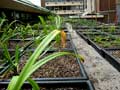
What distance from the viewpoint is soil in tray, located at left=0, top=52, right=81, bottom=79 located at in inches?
80.1

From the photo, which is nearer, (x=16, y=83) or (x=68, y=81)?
(x=16, y=83)

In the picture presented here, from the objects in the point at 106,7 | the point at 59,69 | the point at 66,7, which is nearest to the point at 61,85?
the point at 59,69

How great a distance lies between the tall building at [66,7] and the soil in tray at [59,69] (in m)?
48.4

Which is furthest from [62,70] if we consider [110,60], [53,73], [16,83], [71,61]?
[16,83]

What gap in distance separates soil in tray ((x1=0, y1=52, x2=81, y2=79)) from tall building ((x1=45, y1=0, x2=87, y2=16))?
4845cm

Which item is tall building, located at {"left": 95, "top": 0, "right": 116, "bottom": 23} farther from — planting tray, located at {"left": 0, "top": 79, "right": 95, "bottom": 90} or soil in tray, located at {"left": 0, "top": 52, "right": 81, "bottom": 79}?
planting tray, located at {"left": 0, "top": 79, "right": 95, "bottom": 90}

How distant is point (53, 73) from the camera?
2.11 m

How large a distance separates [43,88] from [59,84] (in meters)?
0.11

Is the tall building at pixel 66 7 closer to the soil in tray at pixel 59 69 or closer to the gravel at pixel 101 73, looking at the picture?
the gravel at pixel 101 73

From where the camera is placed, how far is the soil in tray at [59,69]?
2.04 meters

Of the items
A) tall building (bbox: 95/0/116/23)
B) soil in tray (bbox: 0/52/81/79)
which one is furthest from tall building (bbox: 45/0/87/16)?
soil in tray (bbox: 0/52/81/79)

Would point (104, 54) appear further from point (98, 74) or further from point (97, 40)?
point (97, 40)

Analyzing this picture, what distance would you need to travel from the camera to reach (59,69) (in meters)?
2.24

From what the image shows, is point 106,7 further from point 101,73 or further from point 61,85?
point 61,85
